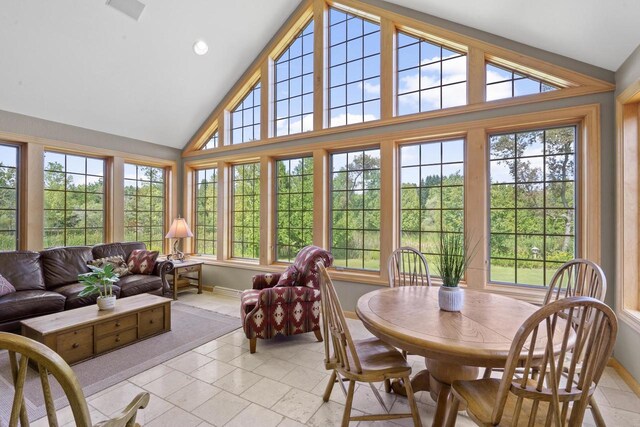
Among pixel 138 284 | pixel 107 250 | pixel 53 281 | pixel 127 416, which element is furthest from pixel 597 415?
pixel 107 250

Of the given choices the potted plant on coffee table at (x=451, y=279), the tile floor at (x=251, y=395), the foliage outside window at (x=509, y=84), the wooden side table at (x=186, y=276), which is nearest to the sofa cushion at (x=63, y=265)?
the wooden side table at (x=186, y=276)

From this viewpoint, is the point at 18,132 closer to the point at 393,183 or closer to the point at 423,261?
the point at 393,183

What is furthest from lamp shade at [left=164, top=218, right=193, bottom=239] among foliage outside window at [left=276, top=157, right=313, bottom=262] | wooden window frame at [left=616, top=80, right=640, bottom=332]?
wooden window frame at [left=616, top=80, right=640, bottom=332]

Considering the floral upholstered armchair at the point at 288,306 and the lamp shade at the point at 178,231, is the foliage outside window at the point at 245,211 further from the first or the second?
the floral upholstered armchair at the point at 288,306

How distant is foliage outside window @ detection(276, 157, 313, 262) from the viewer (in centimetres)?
443

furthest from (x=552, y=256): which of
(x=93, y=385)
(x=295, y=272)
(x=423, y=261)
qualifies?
(x=93, y=385)

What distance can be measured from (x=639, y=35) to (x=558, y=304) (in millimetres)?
2442

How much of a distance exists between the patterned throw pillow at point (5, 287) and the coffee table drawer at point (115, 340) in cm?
141

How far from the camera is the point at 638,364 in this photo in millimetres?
2242

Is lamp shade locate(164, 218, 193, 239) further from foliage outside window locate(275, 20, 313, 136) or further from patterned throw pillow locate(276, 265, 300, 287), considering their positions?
patterned throw pillow locate(276, 265, 300, 287)

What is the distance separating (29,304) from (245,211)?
9.33 feet

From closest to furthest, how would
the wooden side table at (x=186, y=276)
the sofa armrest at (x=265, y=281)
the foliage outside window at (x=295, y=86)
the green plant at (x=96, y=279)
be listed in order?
the green plant at (x=96, y=279) → the sofa armrest at (x=265, y=281) → the foliage outside window at (x=295, y=86) → the wooden side table at (x=186, y=276)

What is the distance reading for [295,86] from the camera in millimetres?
4594

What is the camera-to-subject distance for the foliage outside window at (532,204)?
295 cm
